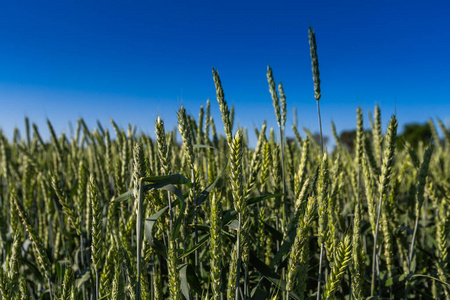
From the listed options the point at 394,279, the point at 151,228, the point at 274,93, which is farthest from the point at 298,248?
the point at 394,279

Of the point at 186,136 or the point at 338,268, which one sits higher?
the point at 186,136

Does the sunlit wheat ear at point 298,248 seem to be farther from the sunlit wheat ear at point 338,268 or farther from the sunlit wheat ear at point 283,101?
the sunlit wheat ear at point 283,101

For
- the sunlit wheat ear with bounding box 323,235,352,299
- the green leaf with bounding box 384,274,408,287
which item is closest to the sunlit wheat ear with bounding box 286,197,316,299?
the sunlit wheat ear with bounding box 323,235,352,299

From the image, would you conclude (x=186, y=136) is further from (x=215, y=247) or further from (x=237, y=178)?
(x=215, y=247)

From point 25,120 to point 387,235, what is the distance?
3.79 meters

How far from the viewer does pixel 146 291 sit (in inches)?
35.8

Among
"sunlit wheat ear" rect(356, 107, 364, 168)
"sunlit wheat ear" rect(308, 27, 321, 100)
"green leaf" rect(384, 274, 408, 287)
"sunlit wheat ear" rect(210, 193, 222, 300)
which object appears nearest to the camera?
"sunlit wheat ear" rect(210, 193, 222, 300)

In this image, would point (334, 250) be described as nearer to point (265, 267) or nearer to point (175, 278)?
point (265, 267)

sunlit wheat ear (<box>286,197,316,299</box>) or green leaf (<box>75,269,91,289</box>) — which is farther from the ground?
sunlit wheat ear (<box>286,197,316,299</box>)

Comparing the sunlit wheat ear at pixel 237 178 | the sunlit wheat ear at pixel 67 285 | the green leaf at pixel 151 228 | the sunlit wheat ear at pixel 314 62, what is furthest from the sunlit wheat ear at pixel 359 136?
the sunlit wheat ear at pixel 67 285

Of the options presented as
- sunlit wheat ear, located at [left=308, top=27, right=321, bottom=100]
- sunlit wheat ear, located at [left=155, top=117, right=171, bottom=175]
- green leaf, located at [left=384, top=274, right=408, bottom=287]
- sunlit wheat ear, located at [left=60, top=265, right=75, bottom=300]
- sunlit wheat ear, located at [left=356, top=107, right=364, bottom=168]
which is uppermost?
sunlit wheat ear, located at [left=308, top=27, right=321, bottom=100]

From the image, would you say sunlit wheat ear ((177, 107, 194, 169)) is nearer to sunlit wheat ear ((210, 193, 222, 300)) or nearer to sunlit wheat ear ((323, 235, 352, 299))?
sunlit wheat ear ((210, 193, 222, 300))

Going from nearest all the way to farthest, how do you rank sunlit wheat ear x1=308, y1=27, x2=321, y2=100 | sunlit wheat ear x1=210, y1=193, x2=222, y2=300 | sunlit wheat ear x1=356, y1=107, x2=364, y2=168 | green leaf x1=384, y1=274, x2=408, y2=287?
1. sunlit wheat ear x1=210, y1=193, x2=222, y2=300
2. sunlit wheat ear x1=308, y1=27, x2=321, y2=100
3. green leaf x1=384, y1=274, x2=408, y2=287
4. sunlit wheat ear x1=356, y1=107, x2=364, y2=168

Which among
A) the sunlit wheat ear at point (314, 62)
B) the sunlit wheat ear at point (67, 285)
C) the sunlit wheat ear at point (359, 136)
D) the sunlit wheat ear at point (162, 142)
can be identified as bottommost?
the sunlit wheat ear at point (67, 285)
